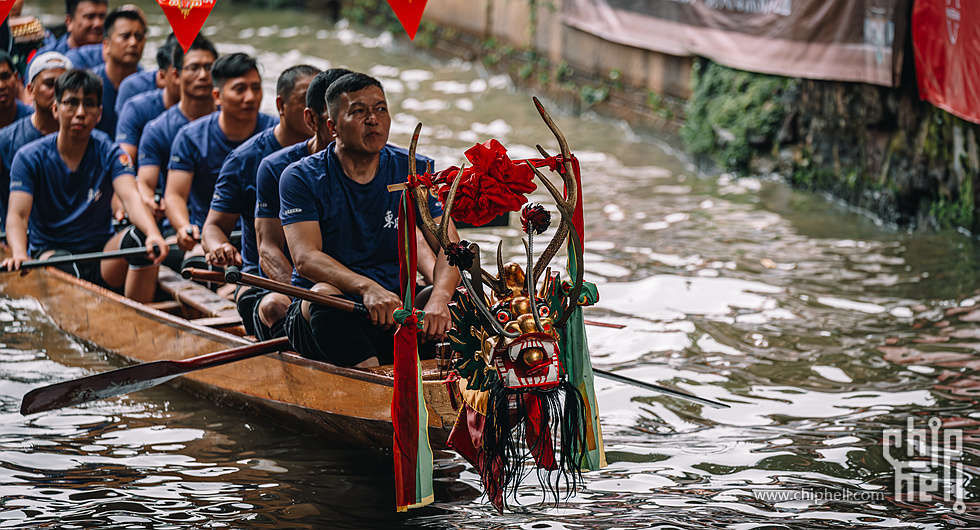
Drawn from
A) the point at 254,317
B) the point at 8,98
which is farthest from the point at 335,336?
the point at 8,98

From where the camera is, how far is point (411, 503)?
412 centimetres

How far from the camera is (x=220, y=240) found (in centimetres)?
606

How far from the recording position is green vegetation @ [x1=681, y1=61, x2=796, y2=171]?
11188 millimetres

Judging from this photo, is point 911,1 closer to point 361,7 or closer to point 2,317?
point 2,317

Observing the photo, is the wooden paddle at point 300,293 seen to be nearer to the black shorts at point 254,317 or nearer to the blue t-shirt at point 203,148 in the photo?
the black shorts at point 254,317

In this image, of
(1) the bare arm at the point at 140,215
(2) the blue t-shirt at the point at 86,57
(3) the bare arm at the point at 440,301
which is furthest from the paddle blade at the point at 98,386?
(2) the blue t-shirt at the point at 86,57

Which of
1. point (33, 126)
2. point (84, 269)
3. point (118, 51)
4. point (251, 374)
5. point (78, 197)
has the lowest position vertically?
point (251, 374)

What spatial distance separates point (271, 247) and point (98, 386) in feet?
3.50

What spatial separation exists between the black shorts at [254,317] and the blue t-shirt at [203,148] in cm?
117

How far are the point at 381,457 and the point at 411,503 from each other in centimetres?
109

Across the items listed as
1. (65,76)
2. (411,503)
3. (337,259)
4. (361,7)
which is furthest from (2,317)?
(361,7)

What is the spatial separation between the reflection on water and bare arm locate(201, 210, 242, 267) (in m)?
0.85

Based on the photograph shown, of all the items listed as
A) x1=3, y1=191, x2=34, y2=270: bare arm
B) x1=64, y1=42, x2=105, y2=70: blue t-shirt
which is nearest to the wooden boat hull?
x1=3, y1=191, x2=34, y2=270: bare arm

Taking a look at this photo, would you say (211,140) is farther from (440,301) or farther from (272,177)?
(440,301)
